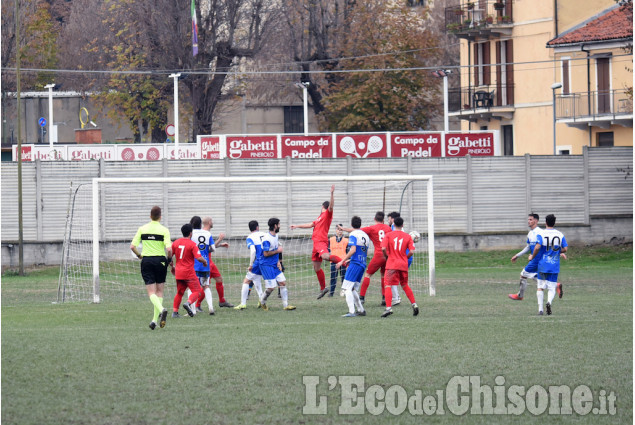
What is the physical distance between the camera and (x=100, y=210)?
29.4m

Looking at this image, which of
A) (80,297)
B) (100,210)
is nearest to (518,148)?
(100,210)

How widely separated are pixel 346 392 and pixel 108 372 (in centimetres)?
275

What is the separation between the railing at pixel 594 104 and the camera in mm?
40750

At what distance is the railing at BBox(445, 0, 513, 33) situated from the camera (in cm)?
4778

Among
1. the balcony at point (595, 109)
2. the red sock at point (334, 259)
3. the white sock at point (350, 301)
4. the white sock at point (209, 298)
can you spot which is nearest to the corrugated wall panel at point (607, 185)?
the balcony at point (595, 109)

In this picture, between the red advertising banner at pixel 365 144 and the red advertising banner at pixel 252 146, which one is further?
the red advertising banner at pixel 365 144

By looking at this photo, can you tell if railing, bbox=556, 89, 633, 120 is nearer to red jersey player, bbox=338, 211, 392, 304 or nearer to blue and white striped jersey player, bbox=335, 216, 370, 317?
red jersey player, bbox=338, 211, 392, 304

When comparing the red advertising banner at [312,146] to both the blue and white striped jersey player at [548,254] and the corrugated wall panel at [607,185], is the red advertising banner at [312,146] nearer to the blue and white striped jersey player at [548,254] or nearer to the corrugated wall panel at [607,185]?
the corrugated wall panel at [607,185]

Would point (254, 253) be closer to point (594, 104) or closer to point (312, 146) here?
point (312, 146)

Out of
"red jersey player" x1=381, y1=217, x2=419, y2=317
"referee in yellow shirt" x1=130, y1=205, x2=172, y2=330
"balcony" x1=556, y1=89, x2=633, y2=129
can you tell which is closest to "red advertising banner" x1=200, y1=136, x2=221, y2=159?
"balcony" x1=556, y1=89, x2=633, y2=129

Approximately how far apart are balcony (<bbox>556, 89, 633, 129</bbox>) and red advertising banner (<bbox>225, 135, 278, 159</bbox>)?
14655 millimetres

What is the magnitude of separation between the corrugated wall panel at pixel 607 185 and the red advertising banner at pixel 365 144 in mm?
7609

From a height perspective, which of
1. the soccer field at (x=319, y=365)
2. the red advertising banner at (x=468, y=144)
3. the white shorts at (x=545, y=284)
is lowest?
the soccer field at (x=319, y=365)

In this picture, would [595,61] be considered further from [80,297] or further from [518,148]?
[80,297]
